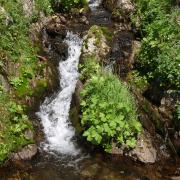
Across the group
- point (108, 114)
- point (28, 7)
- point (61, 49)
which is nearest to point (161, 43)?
point (108, 114)

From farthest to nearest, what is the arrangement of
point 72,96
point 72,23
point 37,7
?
point 72,23 → point 37,7 → point 72,96

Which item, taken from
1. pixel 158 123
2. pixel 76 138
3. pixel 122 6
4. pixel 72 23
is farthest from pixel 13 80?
pixel 122 6

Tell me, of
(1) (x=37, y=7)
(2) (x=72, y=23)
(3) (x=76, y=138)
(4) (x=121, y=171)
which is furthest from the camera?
(2) (x=72, y=23)

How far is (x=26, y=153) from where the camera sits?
39.8 ft

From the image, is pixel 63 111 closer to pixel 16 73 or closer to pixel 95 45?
pixel 16 73

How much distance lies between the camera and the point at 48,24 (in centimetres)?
1888

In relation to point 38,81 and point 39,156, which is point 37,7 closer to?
point 38,81

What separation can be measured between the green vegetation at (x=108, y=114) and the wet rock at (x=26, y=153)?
1710 mm

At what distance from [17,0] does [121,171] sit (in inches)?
348

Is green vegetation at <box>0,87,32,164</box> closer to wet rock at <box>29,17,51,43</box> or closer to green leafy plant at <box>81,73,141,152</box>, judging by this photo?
green leafy plant at <box>81,73,141,152</box>

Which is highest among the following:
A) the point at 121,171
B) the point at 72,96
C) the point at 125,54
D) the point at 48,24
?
the point at 48,24

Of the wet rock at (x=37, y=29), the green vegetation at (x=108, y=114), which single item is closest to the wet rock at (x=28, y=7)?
the wet rock at (x=37, y=29)

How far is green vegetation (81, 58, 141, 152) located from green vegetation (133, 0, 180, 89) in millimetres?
1549

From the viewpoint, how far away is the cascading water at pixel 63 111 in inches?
520
